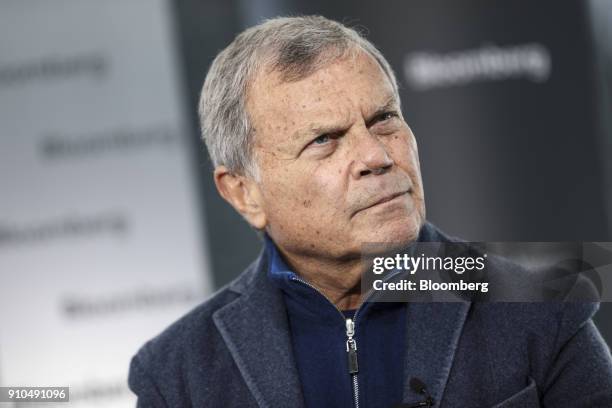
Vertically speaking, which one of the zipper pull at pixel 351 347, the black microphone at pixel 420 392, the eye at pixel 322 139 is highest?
the eye at pixel 322 139

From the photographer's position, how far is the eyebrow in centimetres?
150

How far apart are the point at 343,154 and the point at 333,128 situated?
46 millimetres

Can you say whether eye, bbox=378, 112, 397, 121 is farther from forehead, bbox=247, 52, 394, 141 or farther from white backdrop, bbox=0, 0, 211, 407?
white backdrop, bbox=0, 0, 211, 407

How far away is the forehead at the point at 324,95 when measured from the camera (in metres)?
1.50

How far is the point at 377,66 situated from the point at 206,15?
1.79m

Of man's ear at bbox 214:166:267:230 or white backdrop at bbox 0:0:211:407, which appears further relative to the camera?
white backdrop at bbox 0:0:211:407

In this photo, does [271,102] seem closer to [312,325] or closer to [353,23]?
[312,325]
